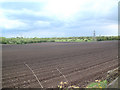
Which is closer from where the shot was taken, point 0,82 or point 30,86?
point 30,86

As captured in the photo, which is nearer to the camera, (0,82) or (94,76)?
(0,82)

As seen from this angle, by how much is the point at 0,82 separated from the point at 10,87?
0.59 m

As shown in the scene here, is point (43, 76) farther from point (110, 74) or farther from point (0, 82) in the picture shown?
point (110, 74)

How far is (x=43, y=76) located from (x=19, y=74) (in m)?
0.96

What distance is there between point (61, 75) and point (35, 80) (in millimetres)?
1017

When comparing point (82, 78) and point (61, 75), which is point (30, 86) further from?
point (82, 78)

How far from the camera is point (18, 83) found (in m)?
3.83

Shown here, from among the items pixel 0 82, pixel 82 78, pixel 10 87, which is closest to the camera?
pixel 10 87

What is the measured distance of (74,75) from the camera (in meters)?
4.55

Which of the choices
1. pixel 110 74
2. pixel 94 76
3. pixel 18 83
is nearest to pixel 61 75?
pixel 94 76

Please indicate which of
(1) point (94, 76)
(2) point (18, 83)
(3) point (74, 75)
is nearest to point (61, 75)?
(3) point (74, 75)

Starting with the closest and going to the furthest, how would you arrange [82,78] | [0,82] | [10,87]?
[10,87] → [0,82] → [82,78]

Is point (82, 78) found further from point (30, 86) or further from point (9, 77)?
point (9, 77)

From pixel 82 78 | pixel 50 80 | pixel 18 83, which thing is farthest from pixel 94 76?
pixel 18 83
